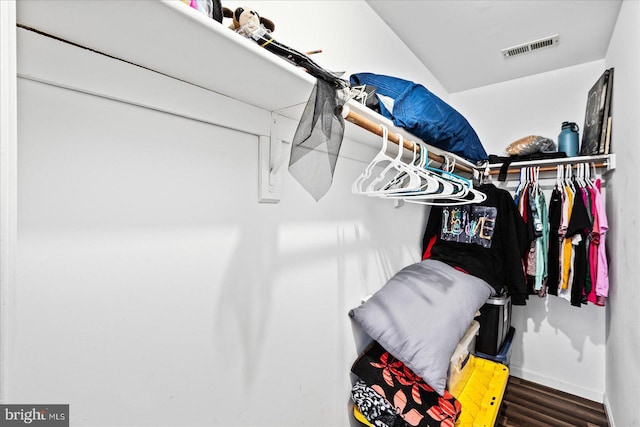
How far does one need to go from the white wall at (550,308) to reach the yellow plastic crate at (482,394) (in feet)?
3.32

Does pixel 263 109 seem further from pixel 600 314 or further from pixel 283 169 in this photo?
pixel 600 314

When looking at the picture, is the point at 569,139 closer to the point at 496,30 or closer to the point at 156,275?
the point at 496,30

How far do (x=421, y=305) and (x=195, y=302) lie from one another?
95 cm

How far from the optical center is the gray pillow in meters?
1.11

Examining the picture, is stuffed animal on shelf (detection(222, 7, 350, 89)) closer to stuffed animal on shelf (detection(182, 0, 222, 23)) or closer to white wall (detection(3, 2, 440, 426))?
stuffed animal on shelf (detection(182, 0, 222, 23))

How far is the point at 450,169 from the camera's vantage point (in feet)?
5.00

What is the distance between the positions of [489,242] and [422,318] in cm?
89

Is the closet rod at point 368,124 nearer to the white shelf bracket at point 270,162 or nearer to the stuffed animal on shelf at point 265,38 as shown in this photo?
the stuffed animal on shelf at point 265,38

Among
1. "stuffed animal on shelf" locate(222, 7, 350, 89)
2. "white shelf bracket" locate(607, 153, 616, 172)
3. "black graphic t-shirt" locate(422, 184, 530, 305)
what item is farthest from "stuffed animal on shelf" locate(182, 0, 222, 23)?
"white shelf bracket" locate(607, 153, 616, 172)

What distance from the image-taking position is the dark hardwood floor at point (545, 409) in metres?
1.86

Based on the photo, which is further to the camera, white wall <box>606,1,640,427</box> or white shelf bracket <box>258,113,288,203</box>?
white wall <box>606,1,640,427</box>

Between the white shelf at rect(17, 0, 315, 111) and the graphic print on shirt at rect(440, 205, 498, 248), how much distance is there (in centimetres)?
154

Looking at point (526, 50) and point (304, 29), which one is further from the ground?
point (526, 50)

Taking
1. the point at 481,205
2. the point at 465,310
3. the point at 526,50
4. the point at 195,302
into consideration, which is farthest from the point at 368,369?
the point at 526,50
